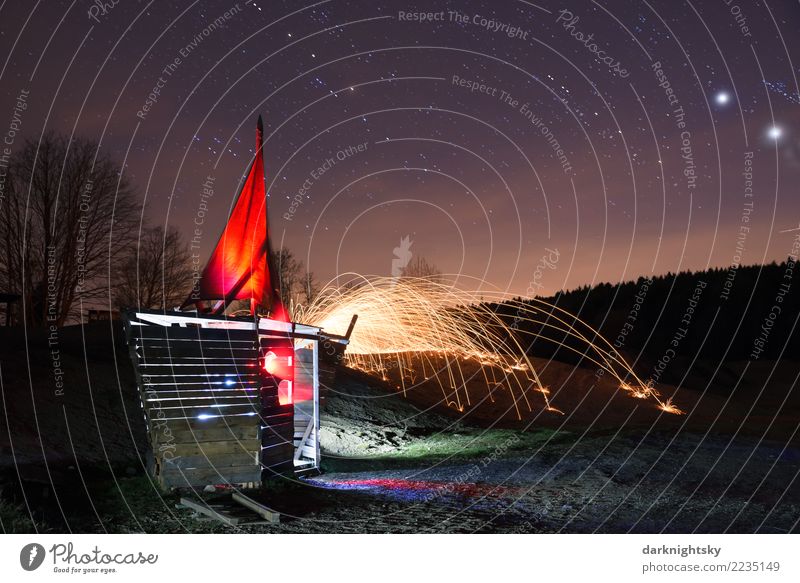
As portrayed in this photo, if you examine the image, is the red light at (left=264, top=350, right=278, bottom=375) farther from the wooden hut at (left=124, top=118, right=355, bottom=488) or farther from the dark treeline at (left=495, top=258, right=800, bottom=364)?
the dark treeline at (left=495, top=258, right=800, bottom=364)

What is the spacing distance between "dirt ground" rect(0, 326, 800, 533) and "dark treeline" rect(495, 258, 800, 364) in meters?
18.8

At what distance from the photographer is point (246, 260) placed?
17.0 m

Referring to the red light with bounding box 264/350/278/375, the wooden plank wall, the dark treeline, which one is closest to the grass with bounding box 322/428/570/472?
the red light with bounding box 264/350/278/375

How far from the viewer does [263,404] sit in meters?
14.7

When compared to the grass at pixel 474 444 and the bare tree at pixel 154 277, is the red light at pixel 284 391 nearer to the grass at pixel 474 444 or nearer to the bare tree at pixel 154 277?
the grass at pixel 474 444

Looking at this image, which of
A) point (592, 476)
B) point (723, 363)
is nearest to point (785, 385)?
point (723, 363)

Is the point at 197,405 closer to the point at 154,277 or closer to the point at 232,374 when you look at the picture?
the point at 232,374

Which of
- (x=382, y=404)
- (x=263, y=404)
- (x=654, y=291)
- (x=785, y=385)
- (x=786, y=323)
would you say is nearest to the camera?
(x=263, y=404)

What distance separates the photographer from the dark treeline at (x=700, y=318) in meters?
43.8

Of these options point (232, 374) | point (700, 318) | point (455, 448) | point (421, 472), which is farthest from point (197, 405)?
point (700, 318)

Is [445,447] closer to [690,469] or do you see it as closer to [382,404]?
[382,404]

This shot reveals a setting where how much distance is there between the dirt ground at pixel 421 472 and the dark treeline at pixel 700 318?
Answer: 61.8 feet

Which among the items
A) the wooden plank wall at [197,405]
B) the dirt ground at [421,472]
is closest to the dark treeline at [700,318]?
the dirt ground at [421,472]
